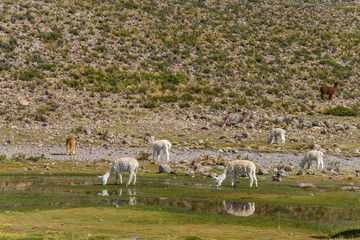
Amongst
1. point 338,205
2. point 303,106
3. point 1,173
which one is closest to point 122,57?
point 303,106

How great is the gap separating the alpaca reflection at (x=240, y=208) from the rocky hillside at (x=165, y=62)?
87.9ft

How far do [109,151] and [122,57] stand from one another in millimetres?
35935

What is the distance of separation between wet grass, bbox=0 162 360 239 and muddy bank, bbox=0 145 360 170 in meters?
6.79

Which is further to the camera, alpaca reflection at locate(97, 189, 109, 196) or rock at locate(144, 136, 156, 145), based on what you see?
rock at locate(144, 136, 156, 145)

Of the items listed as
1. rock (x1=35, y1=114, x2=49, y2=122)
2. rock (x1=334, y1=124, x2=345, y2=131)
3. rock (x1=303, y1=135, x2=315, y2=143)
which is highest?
rock (x1=334, y1=124, x2=345, y2=131)

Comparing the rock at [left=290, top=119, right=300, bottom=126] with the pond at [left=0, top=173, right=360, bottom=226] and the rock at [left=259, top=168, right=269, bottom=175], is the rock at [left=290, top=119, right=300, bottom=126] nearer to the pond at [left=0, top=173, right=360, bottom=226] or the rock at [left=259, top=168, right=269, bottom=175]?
the rock at [left=259, top=168, right=269, bottom=175]

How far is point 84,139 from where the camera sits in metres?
47.8

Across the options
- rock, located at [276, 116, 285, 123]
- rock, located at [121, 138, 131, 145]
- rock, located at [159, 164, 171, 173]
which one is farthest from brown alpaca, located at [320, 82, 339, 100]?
rock, located at [159, 164, 171, 173]

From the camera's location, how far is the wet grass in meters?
17.4

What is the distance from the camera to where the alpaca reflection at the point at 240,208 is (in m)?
22.0

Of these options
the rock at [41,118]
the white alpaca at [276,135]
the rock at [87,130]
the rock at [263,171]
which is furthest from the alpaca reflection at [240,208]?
the rock at [41,118]

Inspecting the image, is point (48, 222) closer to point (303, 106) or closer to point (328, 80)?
point (303, 106)

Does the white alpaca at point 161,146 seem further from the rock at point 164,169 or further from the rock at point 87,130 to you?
the rock at point 87,130

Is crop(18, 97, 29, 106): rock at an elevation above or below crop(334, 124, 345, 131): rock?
above
